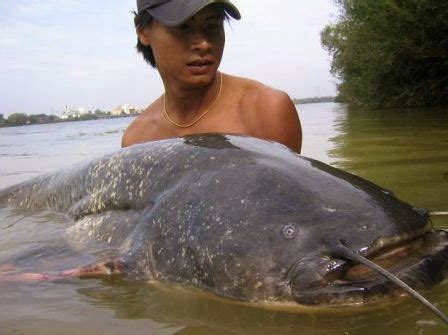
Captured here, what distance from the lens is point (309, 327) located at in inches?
62.7

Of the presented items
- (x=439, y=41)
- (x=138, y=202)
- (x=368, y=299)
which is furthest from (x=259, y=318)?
(x=439, y=41)

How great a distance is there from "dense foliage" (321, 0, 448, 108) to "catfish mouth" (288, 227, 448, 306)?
45.6 feet

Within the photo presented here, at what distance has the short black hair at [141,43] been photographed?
3.16 meters

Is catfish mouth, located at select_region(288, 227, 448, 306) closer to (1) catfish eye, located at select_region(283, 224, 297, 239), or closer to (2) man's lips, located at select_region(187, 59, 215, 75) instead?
(1) catfish eye, located at select_region(283, 224, 297, 239)

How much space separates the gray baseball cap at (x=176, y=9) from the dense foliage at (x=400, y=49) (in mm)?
12658

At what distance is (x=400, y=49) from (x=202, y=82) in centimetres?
1613

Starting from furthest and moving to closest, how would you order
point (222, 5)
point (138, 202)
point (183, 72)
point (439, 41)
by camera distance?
point (439, 41)
point (183, 72)
point (222, 5)
point (138, 202)

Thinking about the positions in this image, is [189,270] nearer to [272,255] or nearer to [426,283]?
[272,255]

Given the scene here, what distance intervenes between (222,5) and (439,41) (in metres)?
15.6

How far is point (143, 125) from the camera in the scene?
3.86 meters

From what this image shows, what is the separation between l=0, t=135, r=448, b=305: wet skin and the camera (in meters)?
1.62

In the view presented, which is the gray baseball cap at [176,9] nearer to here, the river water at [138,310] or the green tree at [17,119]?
the river water at [138,310]

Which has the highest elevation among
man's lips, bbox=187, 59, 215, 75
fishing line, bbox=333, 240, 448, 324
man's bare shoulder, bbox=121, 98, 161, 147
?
man's lips, bbox=187, 59, 215, 75

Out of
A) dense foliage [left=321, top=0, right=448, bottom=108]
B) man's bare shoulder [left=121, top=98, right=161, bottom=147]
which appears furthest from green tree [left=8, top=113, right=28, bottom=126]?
man's bare shoulder [left=121, top=98, right=161, bottom=147]
